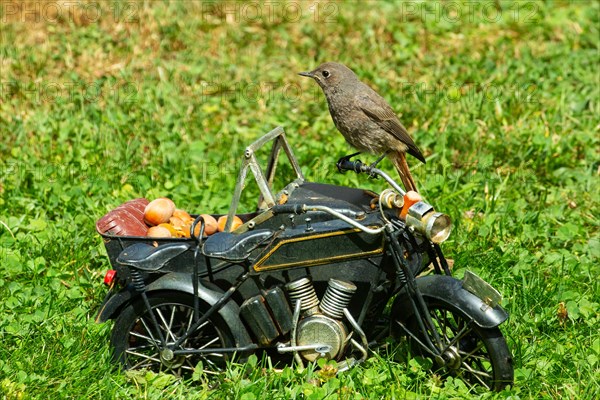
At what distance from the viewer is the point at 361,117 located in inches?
237

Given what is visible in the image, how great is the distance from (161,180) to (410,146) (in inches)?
83.7

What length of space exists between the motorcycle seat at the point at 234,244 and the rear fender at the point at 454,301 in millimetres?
796

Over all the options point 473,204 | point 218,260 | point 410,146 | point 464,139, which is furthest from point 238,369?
point 464,139

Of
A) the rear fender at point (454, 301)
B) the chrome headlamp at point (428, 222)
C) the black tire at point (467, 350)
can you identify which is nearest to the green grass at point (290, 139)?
the black tire at point (467, 350)

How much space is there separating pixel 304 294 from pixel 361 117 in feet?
6.18

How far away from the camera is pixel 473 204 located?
21.5 feet

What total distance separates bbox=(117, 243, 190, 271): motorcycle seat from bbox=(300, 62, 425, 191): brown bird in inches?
74.2

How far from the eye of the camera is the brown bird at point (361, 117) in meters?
6.02

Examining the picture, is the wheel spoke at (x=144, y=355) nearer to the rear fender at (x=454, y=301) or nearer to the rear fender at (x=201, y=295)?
the rear fender at (x=201, y=295)

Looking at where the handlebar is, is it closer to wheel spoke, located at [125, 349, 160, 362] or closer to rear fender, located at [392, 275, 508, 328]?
rear fender, located at [392, 275, 508, 328]

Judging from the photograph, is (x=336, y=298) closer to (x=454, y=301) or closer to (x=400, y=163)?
(x=454, y=301)

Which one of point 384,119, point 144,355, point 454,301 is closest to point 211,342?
point 144,355

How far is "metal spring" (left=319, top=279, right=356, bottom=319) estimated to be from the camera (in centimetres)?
444

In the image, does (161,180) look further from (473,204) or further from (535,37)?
(535,37)
